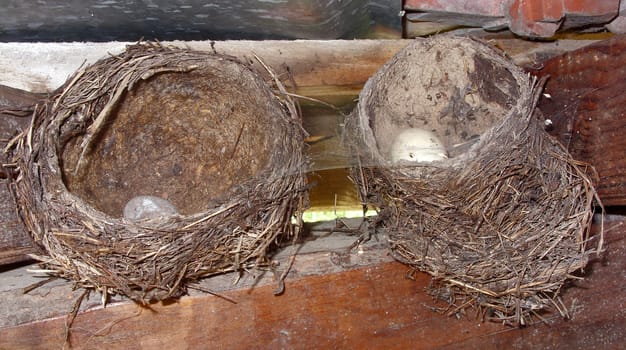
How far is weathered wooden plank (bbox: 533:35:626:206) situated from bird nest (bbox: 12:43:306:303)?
0.59 m

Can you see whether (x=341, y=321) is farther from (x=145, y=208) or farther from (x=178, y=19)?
(x=178, y=19)

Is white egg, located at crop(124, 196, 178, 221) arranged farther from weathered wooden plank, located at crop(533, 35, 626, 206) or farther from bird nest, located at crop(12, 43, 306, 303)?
weathered wooden plank, located at crop(533, 35, 626, 206)

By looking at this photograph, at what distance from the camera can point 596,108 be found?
3.94 feet

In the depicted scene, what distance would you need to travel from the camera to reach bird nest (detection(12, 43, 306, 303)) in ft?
3.30

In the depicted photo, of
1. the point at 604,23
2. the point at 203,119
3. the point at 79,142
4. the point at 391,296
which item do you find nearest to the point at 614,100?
the point at 604,23

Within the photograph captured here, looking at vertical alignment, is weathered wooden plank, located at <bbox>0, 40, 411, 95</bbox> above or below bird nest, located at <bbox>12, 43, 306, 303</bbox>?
above

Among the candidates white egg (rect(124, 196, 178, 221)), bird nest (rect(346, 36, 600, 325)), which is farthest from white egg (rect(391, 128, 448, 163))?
white egg (rect(124, 196, 178, 221))

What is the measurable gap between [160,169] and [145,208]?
23 centimetres

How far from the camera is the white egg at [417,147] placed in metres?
1.31

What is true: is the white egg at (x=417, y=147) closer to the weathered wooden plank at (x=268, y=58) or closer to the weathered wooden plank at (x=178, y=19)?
the weathered wooden plank at (x=268, y=58)

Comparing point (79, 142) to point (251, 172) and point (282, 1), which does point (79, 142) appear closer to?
point (251, 172)

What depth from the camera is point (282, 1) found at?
1261 millimetres

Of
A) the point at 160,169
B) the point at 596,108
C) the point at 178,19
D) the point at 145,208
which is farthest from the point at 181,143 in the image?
the point at 596,108

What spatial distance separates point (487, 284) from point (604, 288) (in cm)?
36
